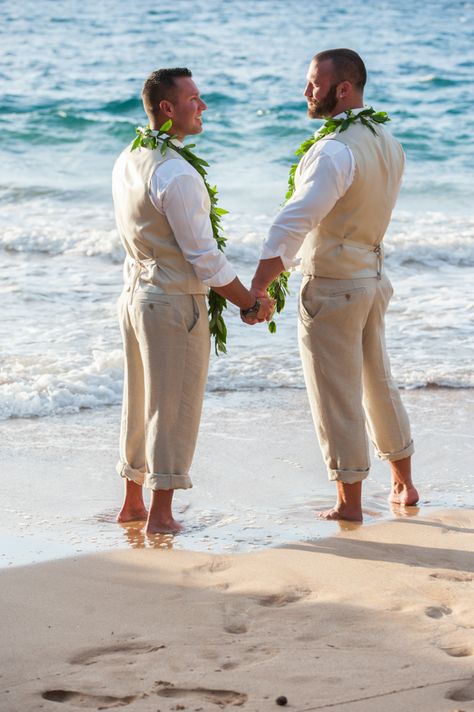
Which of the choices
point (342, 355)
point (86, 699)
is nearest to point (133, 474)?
point (342, 355)

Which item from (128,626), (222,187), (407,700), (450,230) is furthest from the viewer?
(222,187)

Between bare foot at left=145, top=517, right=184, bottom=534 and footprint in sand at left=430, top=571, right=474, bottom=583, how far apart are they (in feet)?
3.76

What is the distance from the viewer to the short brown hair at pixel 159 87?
4391 millimetres

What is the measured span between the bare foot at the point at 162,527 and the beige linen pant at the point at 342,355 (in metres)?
0.72

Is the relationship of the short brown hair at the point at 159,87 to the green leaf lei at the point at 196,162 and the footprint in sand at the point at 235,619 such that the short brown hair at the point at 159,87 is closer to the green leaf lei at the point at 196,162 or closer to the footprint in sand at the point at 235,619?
the green leaf lei at the point at 196,162

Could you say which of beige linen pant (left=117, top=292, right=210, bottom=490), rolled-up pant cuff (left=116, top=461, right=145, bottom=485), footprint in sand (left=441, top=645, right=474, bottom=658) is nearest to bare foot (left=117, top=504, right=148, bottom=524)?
rolled-up pant cuff (left=116, top=461, right=145, bottom=485)

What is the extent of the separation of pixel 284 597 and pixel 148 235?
1.53m

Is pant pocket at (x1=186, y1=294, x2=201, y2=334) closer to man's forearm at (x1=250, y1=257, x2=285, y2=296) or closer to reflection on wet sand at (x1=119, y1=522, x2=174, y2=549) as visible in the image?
man's forearm at (x1=250, y1=257, x2=285, y2=296)

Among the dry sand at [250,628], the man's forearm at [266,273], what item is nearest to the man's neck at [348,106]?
the man's forearm at [266,273]

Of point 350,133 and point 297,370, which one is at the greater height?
point 350,133

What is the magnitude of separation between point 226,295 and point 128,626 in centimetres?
148

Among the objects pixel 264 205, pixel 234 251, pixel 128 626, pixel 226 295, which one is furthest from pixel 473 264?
pixel 128 626

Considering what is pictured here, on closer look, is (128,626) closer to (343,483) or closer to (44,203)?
(343,483)

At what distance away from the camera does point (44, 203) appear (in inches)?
540
